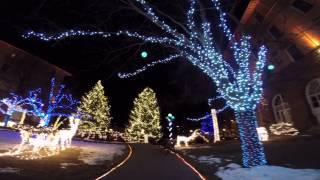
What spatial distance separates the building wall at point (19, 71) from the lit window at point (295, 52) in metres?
30.2

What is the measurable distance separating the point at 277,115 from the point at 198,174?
16440mm

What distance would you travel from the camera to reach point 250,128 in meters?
8.88

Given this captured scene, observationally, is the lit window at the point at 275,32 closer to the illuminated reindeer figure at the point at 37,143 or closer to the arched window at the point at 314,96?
the arched window at the point at 314,96

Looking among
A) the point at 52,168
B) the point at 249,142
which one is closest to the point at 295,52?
the point at 249,142

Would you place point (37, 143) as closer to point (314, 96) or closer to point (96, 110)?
point (314, 96)

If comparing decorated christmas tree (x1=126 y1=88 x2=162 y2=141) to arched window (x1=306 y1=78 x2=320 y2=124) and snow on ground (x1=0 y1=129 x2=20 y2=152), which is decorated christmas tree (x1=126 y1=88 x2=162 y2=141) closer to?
arched window (x1=306 y1=78 x2=320 y2=124)

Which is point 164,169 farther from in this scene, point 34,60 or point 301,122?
point 34,60

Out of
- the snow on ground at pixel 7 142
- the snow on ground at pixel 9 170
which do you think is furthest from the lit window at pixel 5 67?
the snow on ground at pixel 9 170

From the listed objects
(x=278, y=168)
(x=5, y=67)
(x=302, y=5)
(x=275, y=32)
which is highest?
(x=5, y=67)

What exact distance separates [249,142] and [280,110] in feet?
49.1

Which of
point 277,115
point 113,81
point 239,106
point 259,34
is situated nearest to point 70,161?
point 239,106

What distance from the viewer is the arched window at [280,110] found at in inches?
826

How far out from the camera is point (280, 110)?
22.1 m

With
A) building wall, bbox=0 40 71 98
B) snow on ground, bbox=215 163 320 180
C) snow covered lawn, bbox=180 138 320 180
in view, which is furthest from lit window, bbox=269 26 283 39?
building wall, bbox=0 40 71 98
